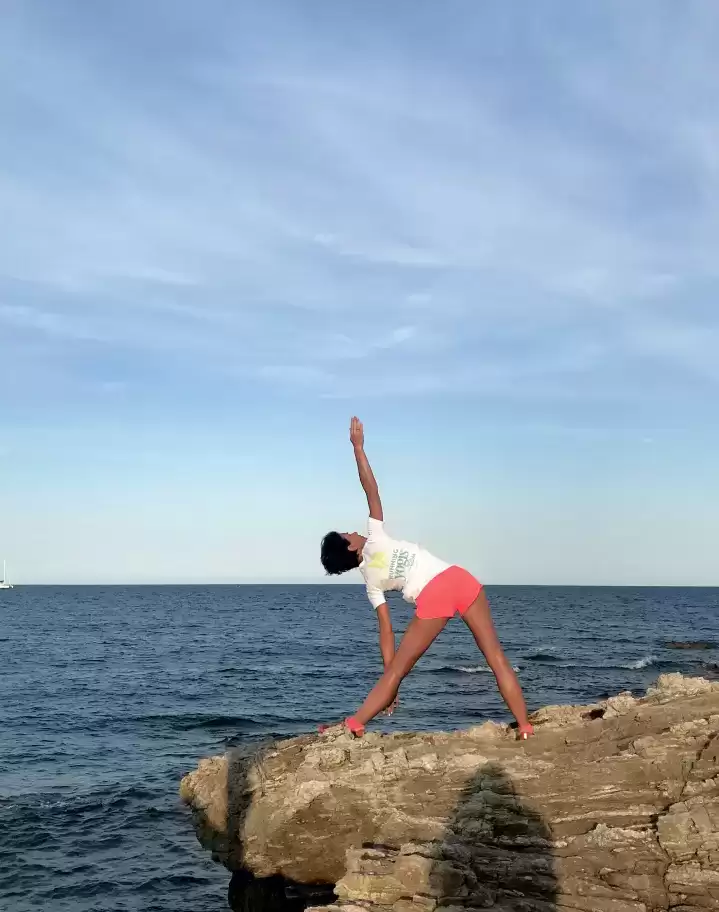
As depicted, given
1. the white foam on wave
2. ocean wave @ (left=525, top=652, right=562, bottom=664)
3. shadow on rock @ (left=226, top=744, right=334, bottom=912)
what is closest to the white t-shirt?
shadow on rock @ (left=226, top=744, right=334, bottom=912)

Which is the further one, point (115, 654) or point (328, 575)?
point (115, 654)

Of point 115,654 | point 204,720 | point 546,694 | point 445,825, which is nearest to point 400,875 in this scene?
point 445,825

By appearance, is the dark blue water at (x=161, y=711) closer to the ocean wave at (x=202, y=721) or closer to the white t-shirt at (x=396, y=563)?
the ocean wave at (x=202, y=721)

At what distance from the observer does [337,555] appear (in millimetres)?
7773

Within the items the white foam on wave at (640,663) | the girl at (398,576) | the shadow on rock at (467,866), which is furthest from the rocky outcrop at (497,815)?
the white foam on wave at (640,663)

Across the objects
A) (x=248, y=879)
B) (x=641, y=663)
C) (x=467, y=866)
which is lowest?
(x=641, y=663)

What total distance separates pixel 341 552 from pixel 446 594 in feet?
3.93

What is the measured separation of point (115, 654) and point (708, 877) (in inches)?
1924

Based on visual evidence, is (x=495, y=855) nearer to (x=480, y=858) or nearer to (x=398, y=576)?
(x=480, y=858)

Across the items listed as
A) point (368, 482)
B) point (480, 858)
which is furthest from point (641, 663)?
point (368, 482)

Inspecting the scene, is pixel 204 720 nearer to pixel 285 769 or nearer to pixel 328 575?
pixel 285 769

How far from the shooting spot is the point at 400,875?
6.74 m

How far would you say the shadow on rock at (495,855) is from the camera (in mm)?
6402

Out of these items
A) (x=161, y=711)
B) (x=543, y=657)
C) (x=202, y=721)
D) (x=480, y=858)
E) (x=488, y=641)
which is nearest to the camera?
(x=480, y=858)
